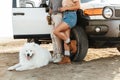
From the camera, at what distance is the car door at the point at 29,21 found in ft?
25.4

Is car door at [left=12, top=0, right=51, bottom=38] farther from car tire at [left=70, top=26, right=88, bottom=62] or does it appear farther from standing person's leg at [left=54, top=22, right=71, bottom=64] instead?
car tire at [left=70, top=26, right=88, bottom=62]

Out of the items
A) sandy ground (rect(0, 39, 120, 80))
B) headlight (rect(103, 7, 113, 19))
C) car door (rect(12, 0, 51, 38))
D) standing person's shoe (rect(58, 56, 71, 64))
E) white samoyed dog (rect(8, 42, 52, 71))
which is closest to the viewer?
sandy ground (rect(0, 39, 120, 80))

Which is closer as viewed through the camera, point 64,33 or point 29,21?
point 64,33

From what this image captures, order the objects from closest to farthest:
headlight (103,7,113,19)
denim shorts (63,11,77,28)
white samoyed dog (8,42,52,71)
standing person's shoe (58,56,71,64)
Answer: white samoyed dog (8,42,52,71)
headlight (103,7,113,19)
denim shorts (63,11,77,28)
standing person's shoe (58,56,71,64)

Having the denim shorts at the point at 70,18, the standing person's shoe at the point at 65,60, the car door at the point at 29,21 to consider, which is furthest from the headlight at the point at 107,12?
the car door at the point at 29,21

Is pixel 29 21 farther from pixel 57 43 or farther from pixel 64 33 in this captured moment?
pixel 64 33

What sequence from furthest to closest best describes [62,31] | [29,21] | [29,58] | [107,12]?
[29,21] < [62,31] < [107,12] < [29,58]

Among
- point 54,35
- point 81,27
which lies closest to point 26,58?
point 54,35

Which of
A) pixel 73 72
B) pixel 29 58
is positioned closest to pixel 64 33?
pixel 29 58

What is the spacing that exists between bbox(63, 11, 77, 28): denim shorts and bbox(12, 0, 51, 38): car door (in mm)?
622

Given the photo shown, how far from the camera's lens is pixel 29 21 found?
779 cm

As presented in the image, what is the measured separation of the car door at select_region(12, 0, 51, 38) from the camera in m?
7.75

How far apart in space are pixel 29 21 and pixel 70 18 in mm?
1012

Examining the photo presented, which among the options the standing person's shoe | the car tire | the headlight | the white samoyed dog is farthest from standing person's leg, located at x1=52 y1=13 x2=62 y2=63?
the headlight
